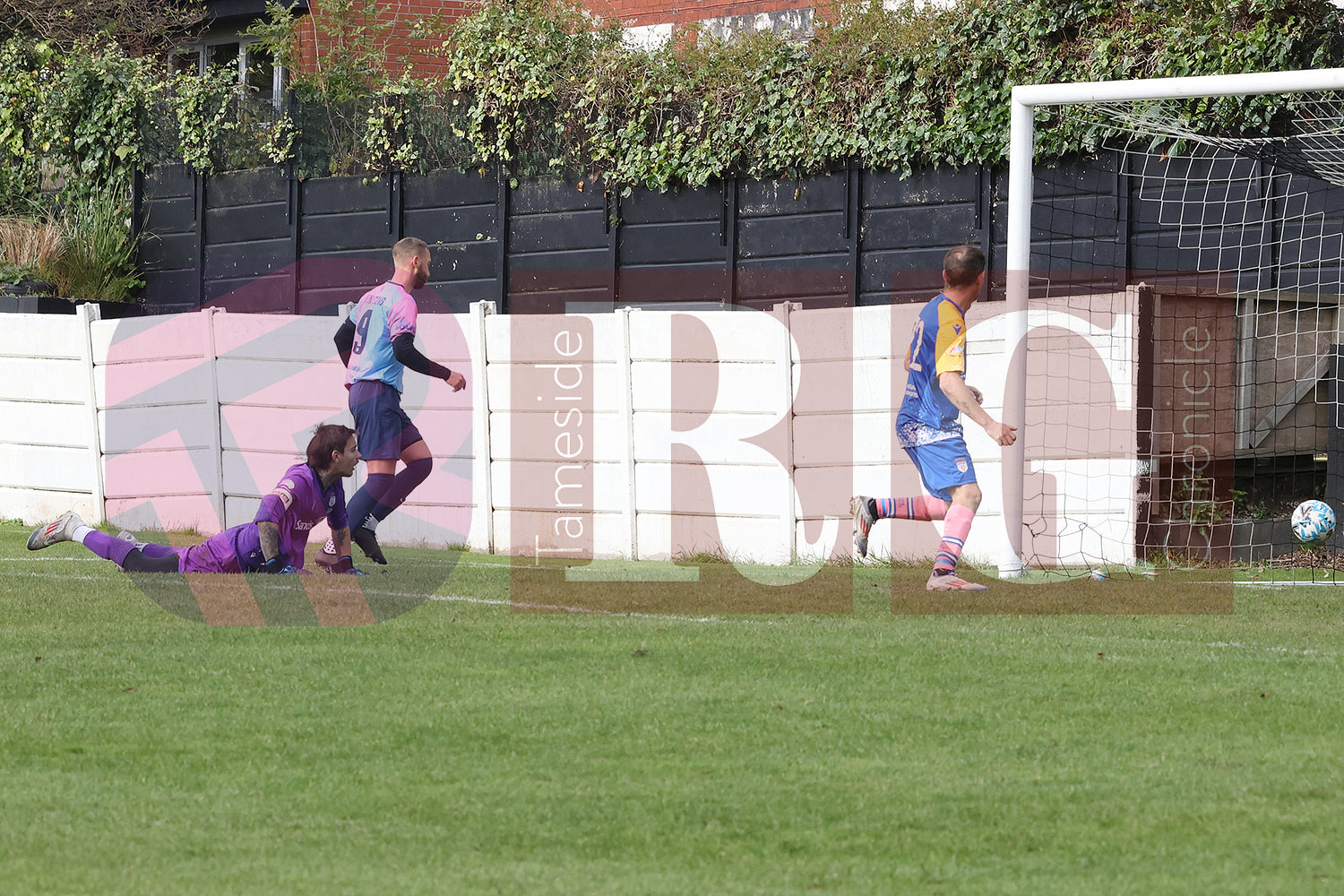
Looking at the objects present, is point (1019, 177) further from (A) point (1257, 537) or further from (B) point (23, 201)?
(B) point (23, 201)

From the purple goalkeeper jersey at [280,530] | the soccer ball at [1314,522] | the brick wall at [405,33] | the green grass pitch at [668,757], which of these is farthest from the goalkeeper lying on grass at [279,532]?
the brick wall at [405,33]

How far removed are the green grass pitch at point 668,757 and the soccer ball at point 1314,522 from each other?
8.80 feet

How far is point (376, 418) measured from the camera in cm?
976

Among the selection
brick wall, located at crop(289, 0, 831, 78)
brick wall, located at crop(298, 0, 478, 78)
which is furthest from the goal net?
brick wall, located at crop(298, 0, 478, 78)

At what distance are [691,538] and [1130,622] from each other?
4503 mm

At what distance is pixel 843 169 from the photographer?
13289 millimetres

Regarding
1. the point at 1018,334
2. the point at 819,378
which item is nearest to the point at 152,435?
the point at 819,378

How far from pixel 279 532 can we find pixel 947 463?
3.72 m

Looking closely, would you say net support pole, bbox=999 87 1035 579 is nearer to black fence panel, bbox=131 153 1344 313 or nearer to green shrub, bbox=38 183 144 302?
black fence panel, bbox=131 153 1344 313

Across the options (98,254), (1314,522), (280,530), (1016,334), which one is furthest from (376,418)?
(98,254)

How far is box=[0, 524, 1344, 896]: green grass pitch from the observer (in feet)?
11.4

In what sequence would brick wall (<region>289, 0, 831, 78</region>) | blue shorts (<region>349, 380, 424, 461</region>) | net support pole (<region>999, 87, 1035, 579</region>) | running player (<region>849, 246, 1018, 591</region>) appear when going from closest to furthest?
running player (<region>849, 246, 1018, 591</region>) → net support pole (<region>999, 87, 1035, 579</region>) → blue shorts (<region>349, 380, 424, 461</region>) → brick wall (<region>289, 0, 831, 78</region>)

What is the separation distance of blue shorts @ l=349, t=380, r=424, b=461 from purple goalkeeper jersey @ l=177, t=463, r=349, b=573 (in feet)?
2.87

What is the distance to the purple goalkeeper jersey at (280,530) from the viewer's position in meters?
8.48
